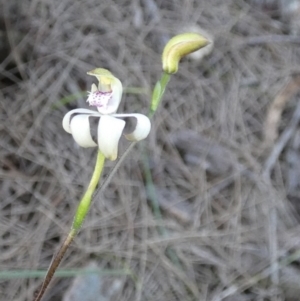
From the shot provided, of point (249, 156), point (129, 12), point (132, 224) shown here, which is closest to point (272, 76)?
point (249, 156)

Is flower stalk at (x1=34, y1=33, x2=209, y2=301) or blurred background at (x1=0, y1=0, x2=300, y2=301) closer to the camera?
flower stalk at (x1=34, y1=33, x2=209, y2=301)

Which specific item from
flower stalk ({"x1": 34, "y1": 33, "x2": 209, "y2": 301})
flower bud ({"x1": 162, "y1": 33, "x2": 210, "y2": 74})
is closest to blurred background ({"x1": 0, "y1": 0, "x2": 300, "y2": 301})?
flower stalk ({"x1": 34, "y1": 33, "x2": 209, "y2": 301})

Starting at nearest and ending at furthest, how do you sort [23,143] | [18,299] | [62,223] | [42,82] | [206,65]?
[18,299]
[62,223]
[23,143]
[42,82]
[206,65]

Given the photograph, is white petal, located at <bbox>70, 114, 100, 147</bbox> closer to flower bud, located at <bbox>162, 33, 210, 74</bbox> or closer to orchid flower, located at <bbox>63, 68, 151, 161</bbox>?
orchid flower, located at <bbox>63, 68, 151, 161</bbox>

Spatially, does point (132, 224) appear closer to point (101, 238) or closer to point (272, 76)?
point (101, 238)

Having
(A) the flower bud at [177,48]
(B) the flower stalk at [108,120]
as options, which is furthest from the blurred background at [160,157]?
(A) the flower bud at [177,48]

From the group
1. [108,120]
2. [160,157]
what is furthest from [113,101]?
[160,157]

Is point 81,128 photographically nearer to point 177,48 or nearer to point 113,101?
point 113,101
